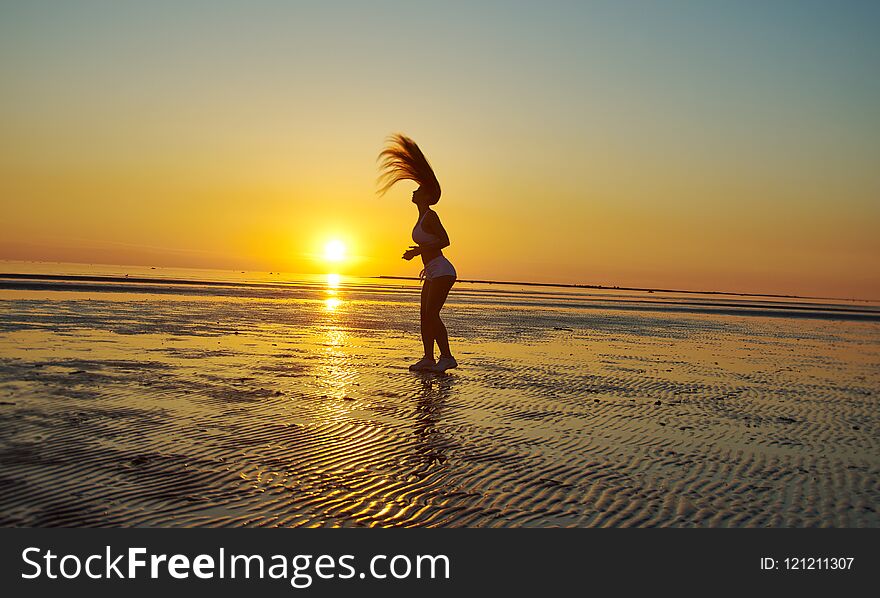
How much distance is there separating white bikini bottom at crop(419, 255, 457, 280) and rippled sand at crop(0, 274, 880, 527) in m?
1.80

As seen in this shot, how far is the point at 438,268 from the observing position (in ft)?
40.6

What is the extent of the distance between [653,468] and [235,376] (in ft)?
22.1

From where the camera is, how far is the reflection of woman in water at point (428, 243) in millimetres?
12164

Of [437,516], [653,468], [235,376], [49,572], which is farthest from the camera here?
[235,376]

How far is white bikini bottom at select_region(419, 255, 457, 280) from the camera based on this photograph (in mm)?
12344

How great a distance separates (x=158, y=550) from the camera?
3.91 m

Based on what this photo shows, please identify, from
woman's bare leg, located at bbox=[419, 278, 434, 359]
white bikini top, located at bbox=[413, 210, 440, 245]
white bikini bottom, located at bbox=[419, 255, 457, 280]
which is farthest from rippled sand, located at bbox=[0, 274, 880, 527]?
white bikini top, located at bbox=[413, 210, 440, 245]

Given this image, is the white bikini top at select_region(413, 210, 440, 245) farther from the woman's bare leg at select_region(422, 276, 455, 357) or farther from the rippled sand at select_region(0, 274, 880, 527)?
the rippled sand at select_region(0, 274, 880, 527)

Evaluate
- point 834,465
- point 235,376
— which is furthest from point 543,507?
point 235,376

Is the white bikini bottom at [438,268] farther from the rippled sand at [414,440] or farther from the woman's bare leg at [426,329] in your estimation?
the rippled sand at [414,440]

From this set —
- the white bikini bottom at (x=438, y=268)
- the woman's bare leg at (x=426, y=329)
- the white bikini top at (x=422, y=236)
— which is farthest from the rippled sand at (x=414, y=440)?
the white bikini top at (x=422, y=236)

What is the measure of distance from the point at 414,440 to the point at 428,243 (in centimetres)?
622

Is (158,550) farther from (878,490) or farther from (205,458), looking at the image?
(878,490)

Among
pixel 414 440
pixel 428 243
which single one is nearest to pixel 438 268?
pixel 428 243
